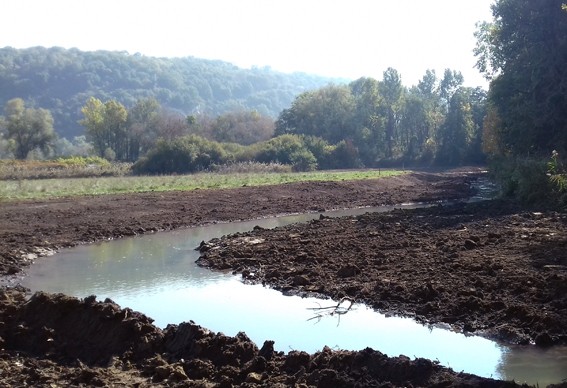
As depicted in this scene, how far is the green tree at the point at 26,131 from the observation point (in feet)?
257

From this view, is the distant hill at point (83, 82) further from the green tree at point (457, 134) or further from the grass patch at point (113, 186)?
the grass patch at point (113, 186)

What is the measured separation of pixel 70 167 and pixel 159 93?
12534cm

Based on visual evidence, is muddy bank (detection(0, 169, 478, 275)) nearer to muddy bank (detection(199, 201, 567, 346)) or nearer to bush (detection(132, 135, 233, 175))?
muddy bank (detection(199, 201, 567, 346))

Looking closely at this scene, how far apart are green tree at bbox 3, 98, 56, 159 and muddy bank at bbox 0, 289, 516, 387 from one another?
72494 mm

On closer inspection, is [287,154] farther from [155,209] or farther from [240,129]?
[155,209]

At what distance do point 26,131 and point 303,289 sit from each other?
A: 71.9m

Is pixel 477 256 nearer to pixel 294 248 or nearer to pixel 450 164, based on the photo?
pixel 294 248

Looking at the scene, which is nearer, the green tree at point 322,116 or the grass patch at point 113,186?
the grass patch at point 113,186

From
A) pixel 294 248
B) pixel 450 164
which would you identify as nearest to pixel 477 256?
pixel 294 248

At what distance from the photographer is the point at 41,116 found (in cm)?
8025

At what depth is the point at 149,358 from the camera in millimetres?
9195

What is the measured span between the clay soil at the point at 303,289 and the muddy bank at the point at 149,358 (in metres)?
0.02

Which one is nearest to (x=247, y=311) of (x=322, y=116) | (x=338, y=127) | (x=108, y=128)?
(x=338, y=127)

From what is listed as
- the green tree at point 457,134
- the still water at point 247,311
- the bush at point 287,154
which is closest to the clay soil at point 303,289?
the still water at point 247,311
